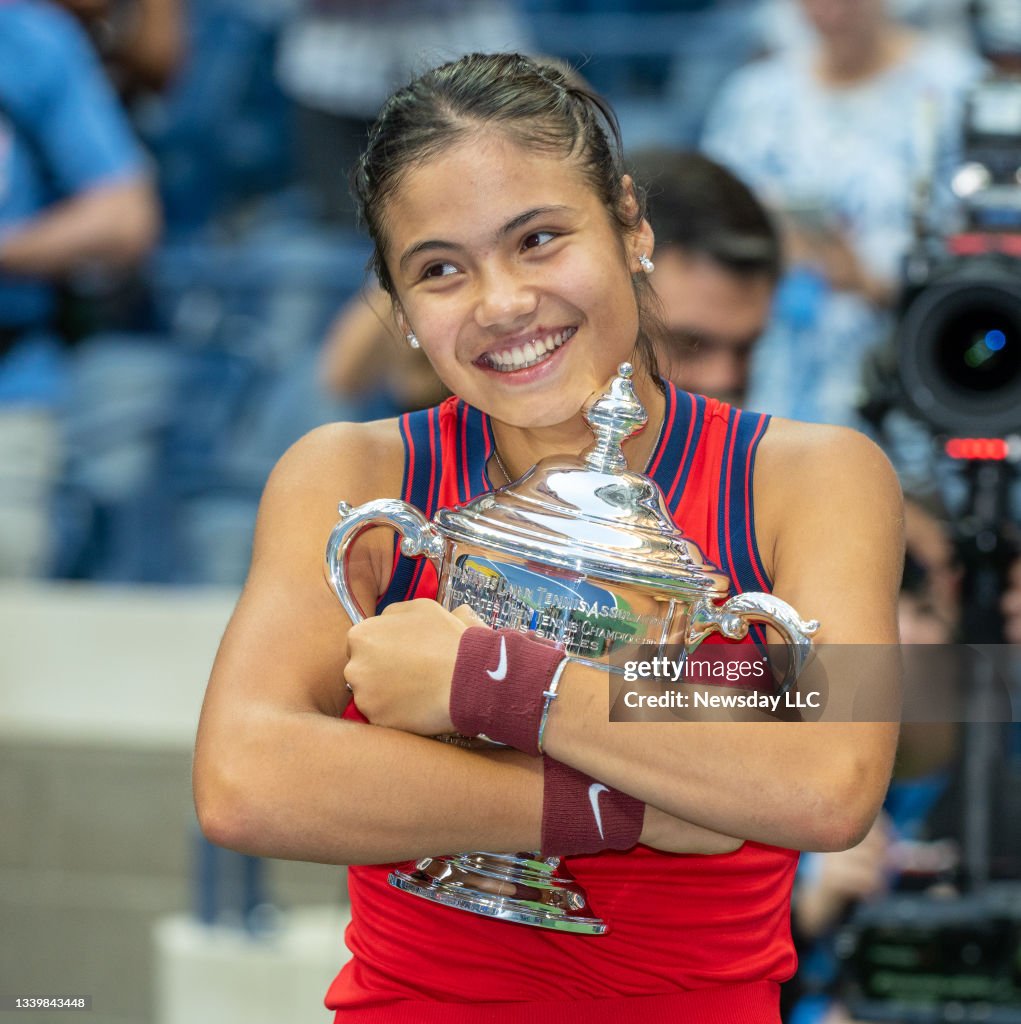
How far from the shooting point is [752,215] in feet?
7.02

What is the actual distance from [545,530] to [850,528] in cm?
25

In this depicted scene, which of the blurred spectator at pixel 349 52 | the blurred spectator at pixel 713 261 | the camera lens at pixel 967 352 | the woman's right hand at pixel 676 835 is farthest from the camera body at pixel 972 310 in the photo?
the blurred spectator at pixel 349 52

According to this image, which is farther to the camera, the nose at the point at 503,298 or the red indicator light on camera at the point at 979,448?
the red indicator light on camera at the point at 979,448

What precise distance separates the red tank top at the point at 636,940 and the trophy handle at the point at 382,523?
12 cm

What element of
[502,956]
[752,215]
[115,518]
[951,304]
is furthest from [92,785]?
[502,956]

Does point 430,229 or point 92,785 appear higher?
point 430,229

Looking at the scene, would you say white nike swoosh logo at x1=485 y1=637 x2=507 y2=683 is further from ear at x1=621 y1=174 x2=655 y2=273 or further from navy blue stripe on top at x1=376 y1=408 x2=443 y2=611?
ear at x1=621 y1=174 x2=655 y2=273

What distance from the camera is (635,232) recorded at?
4.04 ft

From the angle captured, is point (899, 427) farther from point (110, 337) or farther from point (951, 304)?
point (110, 337)

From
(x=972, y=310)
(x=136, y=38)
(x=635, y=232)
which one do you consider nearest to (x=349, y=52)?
(x=136, y=38)

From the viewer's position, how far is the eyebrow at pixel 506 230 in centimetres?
110

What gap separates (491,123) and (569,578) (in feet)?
1.11

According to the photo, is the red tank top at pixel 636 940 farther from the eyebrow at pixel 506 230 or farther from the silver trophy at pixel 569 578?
the eyebrow at pixel 506 230

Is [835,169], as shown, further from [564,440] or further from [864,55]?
[564,440]
